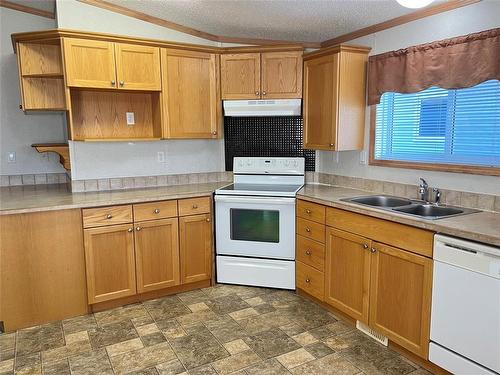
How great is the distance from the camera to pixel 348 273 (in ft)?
8.87

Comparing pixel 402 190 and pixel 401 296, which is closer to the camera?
pixel 401 296

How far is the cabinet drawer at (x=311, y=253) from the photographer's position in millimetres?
2959

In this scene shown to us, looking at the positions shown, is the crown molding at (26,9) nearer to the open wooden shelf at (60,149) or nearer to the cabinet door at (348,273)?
the open wooden shelf at (60,149)

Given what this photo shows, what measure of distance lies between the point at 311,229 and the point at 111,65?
212 centimetres

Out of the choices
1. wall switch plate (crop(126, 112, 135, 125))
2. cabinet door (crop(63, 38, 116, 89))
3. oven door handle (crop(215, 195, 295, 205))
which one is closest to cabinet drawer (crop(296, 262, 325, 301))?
oven door handle (crop(215, 195, 295, 205))

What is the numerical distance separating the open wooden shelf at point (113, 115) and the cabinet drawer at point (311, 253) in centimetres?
163

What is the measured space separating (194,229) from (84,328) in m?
1.14

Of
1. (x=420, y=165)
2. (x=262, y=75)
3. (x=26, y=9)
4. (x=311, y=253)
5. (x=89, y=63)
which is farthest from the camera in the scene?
(x=26, y=9)

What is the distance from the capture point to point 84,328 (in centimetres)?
273

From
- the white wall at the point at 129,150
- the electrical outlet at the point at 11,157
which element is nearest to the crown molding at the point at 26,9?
the white wall at the point at 129,150

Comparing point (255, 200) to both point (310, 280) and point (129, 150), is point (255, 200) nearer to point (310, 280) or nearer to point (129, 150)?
point (310, 280)

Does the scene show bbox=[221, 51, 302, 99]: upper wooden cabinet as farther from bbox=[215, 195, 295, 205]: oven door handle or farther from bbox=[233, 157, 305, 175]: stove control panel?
bbox=[215, 195, 295, 205]: oven door handle

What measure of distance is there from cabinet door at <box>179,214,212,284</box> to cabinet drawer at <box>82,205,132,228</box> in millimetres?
465

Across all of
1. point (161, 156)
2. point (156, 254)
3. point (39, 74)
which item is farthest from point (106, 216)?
point (39, 74)
